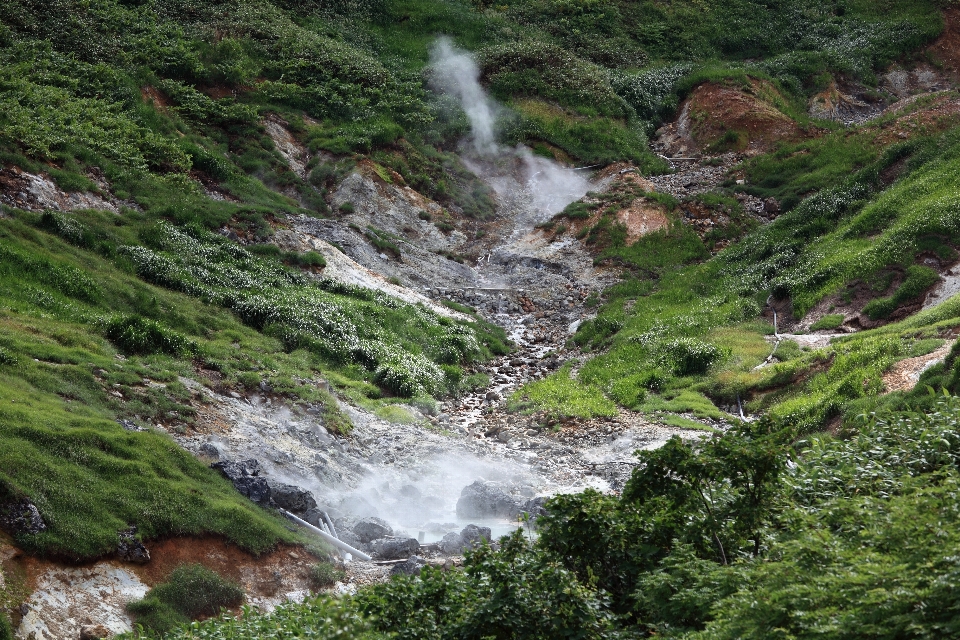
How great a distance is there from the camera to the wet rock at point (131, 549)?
11.2 meters

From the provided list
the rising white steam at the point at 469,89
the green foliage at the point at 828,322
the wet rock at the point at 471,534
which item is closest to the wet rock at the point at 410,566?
the wet rock at the point at 471,534

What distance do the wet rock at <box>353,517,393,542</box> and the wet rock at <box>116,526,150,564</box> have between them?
3543 millimetres

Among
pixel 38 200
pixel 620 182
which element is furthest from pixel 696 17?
pixel 38 200

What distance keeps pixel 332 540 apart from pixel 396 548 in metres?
0.97

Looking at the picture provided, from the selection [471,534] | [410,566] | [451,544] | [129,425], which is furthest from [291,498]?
[471,534]

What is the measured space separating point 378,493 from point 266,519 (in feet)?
9.31

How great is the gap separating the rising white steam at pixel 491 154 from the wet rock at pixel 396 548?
23.0 metres

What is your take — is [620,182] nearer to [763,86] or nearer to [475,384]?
[763,86]

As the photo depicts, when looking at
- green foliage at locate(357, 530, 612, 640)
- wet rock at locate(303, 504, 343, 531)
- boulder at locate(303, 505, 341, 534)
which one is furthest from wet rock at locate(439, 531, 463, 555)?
green foliage at locate(357, 530, 612, 640)

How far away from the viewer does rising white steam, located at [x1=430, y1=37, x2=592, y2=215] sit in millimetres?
36219

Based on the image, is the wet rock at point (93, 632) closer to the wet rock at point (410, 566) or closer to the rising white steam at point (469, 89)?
the wet rock at point (410, 566)

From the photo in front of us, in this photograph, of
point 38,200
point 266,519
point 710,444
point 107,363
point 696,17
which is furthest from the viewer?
point 696,17

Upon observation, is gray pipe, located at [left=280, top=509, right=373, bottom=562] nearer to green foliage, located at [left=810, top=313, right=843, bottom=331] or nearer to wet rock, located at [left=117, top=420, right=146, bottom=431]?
wet rock, located at [left=117, top=420, right=146, bottom=431]

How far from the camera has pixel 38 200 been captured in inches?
845
